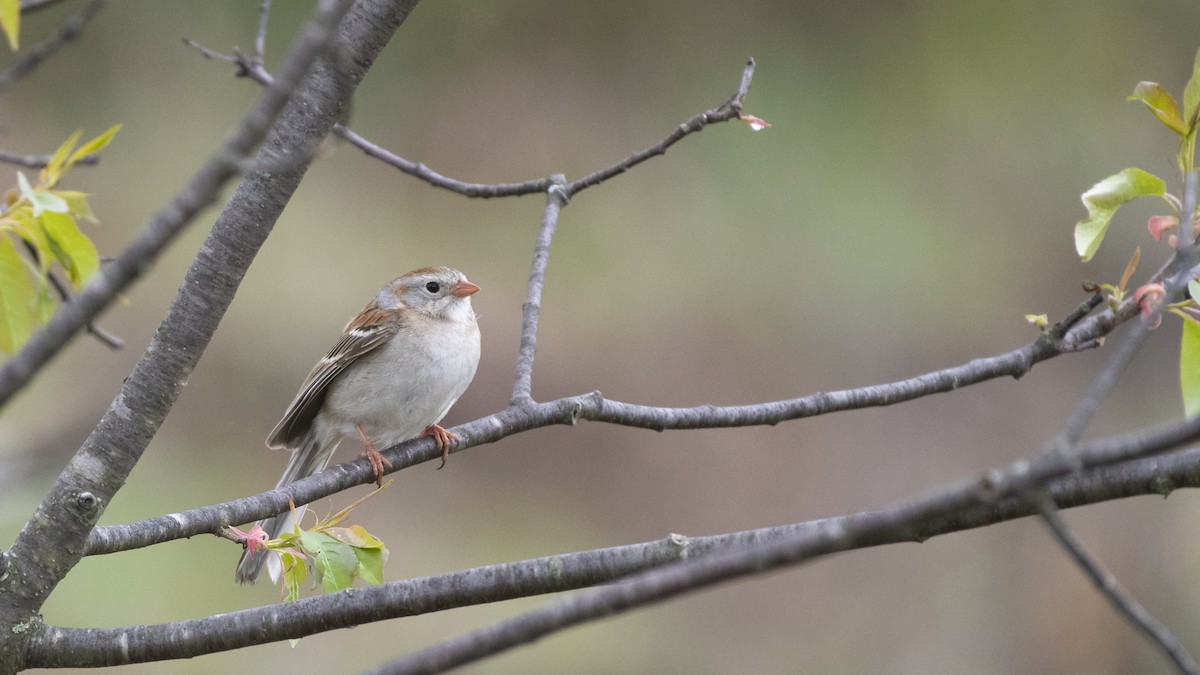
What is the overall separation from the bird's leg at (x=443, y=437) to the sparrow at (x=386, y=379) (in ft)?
0.33

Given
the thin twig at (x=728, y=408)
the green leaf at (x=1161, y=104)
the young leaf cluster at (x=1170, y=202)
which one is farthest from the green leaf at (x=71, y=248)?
the green leaf at (x=1161, y=104)

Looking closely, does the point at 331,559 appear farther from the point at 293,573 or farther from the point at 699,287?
the point at 699,287

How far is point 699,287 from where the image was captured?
9.80 metres

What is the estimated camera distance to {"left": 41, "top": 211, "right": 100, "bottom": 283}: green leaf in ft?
8.03

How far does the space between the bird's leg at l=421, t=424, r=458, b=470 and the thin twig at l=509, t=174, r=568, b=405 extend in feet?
0.73

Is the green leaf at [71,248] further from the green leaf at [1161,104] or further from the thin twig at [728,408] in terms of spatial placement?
the green leaf at [1161,104]

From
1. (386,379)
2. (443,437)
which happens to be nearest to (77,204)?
(443,437)

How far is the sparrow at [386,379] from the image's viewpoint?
4.37 meters

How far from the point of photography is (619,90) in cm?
1075

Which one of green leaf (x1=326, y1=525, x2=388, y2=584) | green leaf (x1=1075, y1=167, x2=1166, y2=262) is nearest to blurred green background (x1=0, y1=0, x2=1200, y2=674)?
green leaf (x1=326, y1=525, x2=388, y2=584)

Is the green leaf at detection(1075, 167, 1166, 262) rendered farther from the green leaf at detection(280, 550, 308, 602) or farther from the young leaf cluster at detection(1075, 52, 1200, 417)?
the green leaf at detection(280, 550, 308, 602)

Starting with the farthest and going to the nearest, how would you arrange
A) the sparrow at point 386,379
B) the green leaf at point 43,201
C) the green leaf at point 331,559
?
the sparrow at point 386,379, the green leaf at point 331,559, the green leaf at point 43,201

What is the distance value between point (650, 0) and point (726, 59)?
37.6 inches

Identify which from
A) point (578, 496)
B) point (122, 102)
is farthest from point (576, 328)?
point (122, 102)
